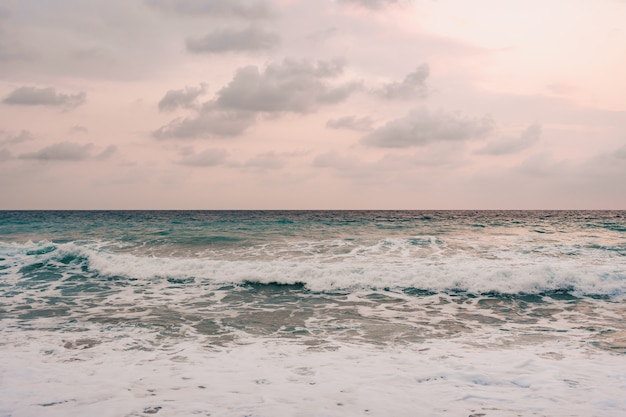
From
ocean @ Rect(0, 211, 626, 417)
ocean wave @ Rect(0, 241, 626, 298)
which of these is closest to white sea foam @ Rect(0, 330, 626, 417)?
ocean @ Rect(0, 211, 626, 417)

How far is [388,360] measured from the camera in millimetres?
8195

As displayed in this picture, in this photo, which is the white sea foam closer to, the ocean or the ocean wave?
the ocean

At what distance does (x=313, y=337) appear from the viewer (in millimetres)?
10016

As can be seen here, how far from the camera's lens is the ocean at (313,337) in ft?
20.6

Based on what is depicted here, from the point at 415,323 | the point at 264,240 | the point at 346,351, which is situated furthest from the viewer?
the point at 264,240

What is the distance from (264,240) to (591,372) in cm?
2473

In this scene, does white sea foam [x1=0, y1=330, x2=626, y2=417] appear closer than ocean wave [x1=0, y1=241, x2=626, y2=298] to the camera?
Yes

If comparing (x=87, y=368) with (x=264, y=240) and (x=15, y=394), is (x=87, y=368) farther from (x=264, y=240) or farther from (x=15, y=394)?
(x=264, y=240)

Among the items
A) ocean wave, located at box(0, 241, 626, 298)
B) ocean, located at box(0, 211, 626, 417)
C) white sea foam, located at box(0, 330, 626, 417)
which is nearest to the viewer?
white sea foam, located at box(0, 330, 626, 417)

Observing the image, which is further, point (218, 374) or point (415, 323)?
point (415, 323)

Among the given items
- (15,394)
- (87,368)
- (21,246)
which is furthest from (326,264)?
(21,246)

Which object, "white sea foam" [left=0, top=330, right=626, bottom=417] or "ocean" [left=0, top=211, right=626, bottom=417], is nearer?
"white sea foam" [left=0, top=330, right=626, bottom=417]

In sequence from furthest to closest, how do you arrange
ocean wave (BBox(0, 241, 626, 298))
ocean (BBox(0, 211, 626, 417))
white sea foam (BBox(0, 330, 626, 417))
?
1. ocean wave (BBox(0, 241, 626, 298))
2. ocean (BBox(0, 211, 626, 417))
3. white sea foam (BBox(0, 330, 626, 417))

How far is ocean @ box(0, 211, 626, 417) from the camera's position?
247 inches
